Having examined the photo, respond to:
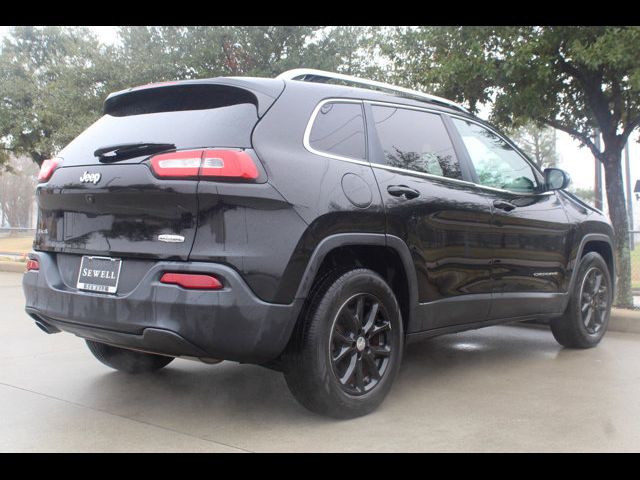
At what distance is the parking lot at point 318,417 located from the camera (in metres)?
3.58

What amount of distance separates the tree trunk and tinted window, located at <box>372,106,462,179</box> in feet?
14.6

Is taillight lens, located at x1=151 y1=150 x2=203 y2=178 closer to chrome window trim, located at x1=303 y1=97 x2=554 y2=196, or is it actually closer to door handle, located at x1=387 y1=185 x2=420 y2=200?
chrome window trim, located at x1=303 y1=97 x2=554 y2=196

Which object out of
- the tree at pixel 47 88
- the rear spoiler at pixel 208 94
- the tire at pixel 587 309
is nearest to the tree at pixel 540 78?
the tire at pixel 587 309

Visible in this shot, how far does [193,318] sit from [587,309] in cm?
399

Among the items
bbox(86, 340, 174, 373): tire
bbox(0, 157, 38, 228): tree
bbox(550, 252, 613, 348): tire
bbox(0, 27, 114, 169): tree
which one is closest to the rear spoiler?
bbox(86, 340, 174, 373): tire

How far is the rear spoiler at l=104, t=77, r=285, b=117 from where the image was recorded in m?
3.76

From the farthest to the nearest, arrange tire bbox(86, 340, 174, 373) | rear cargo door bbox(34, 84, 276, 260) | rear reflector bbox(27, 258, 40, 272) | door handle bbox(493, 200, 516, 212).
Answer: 1. door handle bbox(493, 200, 516, 212)
2. tire bbox(86, 340, 174, 373)
3. rear reflector bbox(27, 258, 40, 272)
4. rear cargo door bbox(34, 84, 276, 260)

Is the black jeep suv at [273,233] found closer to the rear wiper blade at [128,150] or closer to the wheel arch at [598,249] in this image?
the rear wiper blade at [128,150]

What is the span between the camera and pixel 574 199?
6129 millimetres
